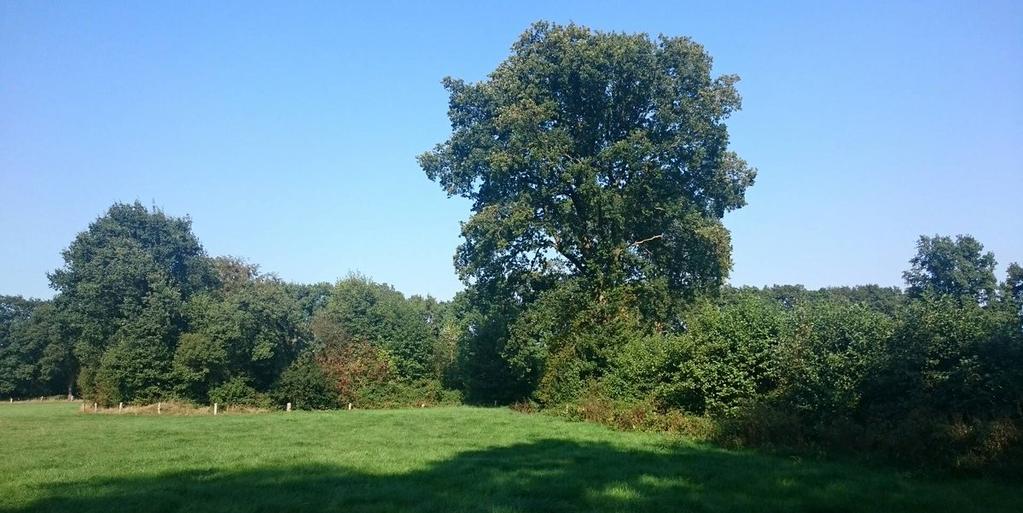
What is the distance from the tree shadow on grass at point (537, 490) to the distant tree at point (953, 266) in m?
54.8

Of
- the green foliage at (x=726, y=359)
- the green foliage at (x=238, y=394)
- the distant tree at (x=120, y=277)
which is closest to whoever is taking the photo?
the green foliage at (x=726, y=359)

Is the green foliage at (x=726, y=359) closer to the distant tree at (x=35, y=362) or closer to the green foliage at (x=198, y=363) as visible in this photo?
the green foliage at (x=198, y=363)

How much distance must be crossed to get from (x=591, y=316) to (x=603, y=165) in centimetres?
798

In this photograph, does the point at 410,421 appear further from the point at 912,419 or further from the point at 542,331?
the point at 912,419

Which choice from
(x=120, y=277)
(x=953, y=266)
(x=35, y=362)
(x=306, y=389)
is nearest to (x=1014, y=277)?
(x=953, y=266)

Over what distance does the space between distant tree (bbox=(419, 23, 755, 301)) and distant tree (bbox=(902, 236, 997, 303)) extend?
3411 centimetres

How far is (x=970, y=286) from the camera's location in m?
59.0

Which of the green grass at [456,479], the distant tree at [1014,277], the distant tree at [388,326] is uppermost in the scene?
the distant tree at [1014,277]

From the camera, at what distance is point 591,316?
109ft

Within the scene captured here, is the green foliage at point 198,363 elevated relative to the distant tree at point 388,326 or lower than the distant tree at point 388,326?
lower

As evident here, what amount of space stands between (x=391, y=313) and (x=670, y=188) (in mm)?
33450

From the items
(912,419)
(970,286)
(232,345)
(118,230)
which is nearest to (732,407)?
(912,419)

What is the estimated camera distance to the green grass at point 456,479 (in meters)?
10.7

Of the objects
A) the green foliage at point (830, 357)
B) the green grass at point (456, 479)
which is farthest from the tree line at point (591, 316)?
the green grass at point (456, 479)
